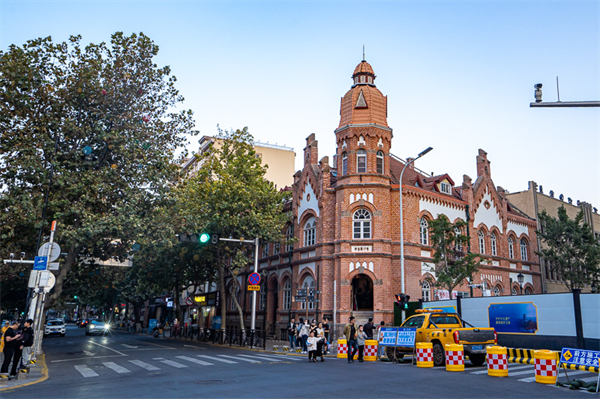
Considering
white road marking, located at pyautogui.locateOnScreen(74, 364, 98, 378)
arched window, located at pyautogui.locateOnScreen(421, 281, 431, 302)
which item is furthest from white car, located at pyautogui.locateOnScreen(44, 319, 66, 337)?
arched window, located at pyautogui.locateOnScreen(421, 281, 431, 302)

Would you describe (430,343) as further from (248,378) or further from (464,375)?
(248,378)

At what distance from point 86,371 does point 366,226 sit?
19.4m

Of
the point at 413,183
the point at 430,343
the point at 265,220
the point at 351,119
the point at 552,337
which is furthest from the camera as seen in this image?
the point at 413,183

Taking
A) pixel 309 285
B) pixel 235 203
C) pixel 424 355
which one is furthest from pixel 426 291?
pixel 424 355

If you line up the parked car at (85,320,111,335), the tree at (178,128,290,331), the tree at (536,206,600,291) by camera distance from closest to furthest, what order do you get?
the tree at (178,128,290,331)
the tree at (536,206,600,291)
the parked car at (85,320,111,335)

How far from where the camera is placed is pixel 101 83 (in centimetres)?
2059

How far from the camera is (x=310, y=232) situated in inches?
1307

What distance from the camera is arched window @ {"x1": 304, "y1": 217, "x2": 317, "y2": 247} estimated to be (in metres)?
32.7

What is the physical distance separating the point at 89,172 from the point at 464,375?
16.2 meters

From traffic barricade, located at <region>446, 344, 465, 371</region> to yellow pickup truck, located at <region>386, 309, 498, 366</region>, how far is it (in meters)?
1.18

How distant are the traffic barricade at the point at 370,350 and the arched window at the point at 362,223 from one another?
39.7ft

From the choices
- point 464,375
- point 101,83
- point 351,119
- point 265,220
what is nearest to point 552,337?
point 464,375

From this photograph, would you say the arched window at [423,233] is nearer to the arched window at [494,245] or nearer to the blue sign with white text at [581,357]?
the arched window at [494,245]

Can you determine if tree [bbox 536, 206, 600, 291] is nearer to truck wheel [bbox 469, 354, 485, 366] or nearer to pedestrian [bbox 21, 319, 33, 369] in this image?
truck wheel [bbox 469, 354, 485, 366]
